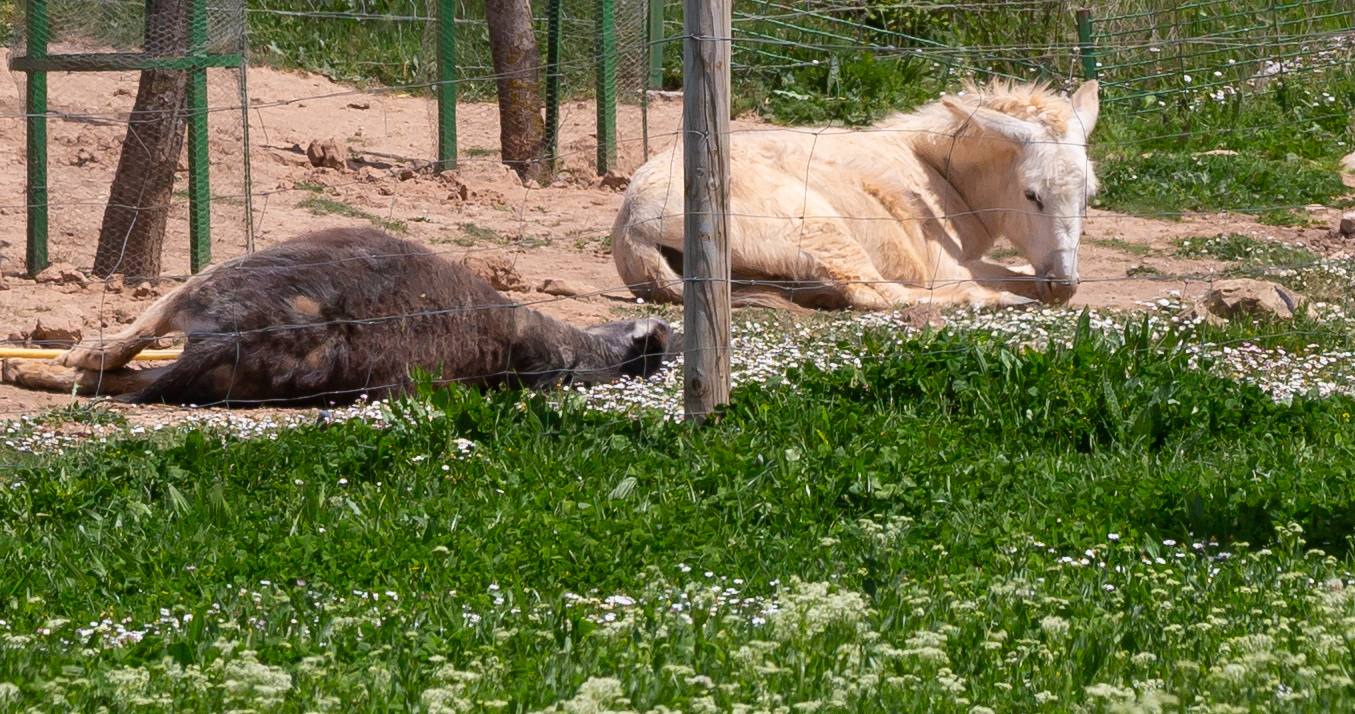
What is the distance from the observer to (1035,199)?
32.4 ft

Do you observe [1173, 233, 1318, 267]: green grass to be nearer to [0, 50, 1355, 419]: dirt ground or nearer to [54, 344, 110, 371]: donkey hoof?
[0, 50, 1355, 419]: dirt ground

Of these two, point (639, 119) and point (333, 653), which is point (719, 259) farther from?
point (639, 119)

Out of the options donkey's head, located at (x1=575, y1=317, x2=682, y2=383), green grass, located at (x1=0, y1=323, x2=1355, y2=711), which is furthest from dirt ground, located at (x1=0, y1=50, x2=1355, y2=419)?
green grass, located at (x1=0, y1=323, x2=1355, y2=711)

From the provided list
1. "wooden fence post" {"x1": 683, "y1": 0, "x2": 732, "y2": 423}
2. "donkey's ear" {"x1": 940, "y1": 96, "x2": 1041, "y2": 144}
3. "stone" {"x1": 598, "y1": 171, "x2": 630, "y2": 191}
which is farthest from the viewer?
"stone" {"x1": 598, "y1": 171, "x2": 630, "y2": 191}

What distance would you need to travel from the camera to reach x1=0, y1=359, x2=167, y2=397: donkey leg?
754 cm

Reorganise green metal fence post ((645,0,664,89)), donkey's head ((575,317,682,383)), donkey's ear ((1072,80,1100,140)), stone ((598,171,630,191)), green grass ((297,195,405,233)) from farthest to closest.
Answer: green metal fence post ((645,0,664,89)) → stone ((598,171,630,191)) → green grass ((297,195,405,233)) → donkey's ear ((1072,80,1100,140)) → donkey's head ((575,317,682,383))

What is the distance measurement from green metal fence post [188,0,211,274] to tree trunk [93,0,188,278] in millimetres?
53

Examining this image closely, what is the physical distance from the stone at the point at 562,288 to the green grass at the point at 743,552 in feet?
10.4

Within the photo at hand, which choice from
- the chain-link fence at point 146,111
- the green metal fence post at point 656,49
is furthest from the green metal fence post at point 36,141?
the green metal fence post at point 656,49

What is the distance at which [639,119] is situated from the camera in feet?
48.1

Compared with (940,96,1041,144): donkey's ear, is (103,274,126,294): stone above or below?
below

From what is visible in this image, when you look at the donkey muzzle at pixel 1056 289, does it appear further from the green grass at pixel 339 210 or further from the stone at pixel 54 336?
the stone at pixel 54 336

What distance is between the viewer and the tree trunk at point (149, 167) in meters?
9.27

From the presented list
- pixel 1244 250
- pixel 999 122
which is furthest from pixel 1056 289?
pixel 1244 250
